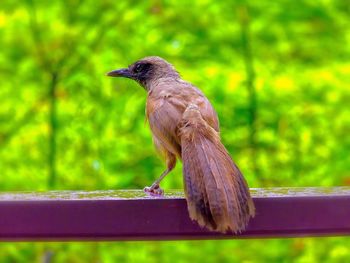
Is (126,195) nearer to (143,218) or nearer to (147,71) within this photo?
(143,218)

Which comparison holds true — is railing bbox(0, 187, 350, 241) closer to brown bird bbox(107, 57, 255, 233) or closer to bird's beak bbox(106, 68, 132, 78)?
brown bird bbox(107, 57, 255, 233)

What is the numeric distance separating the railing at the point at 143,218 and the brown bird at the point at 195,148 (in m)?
0.06

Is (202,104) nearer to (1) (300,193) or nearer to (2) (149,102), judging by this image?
(2) (149,102)

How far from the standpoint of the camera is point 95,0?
6.12 metres

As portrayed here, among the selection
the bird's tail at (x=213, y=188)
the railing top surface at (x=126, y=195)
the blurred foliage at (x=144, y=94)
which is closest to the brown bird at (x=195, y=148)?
the bird's tail at (x=213, y=188)

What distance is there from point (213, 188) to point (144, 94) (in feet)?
11.5

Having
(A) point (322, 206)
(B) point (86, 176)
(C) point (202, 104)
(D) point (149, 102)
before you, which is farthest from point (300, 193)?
(B) point (86, 176)

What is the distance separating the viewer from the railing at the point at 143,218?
221 centimetres

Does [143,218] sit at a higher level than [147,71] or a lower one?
lower

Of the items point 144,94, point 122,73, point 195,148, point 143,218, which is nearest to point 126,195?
point 143,218

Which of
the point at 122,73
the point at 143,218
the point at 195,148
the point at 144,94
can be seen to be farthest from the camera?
the point at 144,94

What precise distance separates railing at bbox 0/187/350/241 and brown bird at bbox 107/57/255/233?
0.06 metres

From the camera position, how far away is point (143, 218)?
7.40 ft

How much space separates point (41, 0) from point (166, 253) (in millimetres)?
2214
